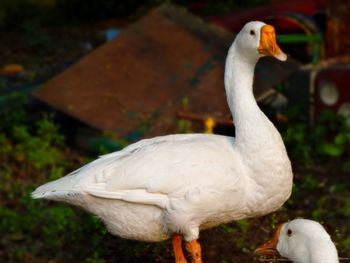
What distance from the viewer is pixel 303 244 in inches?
175

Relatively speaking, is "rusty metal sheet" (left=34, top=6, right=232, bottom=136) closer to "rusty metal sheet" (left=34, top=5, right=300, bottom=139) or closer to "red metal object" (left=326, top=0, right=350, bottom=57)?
"rusty metal sheet" (left=34, top=5, right=300, bottom=139)

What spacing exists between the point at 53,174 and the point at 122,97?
904mm

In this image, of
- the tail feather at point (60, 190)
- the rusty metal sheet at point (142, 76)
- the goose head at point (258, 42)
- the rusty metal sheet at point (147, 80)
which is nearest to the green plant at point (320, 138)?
the rusty metal sheet at point (147, 80)

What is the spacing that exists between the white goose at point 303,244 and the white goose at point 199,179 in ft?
0.57

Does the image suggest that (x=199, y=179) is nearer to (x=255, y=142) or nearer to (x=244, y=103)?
(x=255, y=142)

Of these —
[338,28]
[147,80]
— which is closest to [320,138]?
[338,28]

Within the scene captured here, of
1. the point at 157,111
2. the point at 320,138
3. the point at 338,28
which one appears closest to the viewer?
the point at 157,111

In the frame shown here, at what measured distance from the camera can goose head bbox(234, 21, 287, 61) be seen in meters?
4.48

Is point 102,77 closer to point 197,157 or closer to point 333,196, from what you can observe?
point 333,196

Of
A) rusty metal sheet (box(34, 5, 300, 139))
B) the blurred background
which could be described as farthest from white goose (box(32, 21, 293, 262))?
rusty metal sheet (box(34, 5, 300, 139))

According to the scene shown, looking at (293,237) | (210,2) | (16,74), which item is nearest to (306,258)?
(293,237)

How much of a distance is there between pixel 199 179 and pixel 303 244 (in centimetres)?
62

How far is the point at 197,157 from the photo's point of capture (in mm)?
4551

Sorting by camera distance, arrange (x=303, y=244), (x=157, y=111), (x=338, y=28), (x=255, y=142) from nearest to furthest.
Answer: (x=303, y=244)
(x=255, y=142)
(x=157, y=111)
(x=338, y=28)
